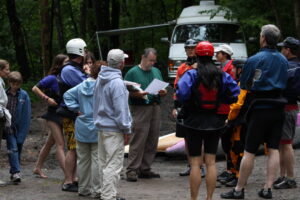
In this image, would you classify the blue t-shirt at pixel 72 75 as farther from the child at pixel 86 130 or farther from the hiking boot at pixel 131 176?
the hiking boot at pixel 131 176

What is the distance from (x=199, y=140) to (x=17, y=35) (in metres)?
23.9

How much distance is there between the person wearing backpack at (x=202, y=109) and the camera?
7.69 m

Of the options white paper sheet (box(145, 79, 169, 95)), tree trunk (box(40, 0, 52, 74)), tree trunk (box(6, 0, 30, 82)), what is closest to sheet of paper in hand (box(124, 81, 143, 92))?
white paper sheet (box(145, 79, 169, 95))

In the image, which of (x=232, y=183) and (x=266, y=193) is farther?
(x=232, y=183)

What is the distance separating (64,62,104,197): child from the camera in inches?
335

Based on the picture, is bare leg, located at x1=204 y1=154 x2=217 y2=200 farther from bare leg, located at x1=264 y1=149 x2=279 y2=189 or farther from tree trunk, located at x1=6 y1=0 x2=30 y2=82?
tree trunk, located at x1=6 y1=0 x2=30 y2=82

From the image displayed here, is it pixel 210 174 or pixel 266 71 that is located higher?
pixel 266 71

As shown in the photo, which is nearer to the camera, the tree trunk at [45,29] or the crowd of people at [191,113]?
the crowd of people at [191,113]

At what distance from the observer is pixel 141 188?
31.7ft

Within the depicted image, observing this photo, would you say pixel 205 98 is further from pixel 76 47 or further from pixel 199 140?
pixel 76 47

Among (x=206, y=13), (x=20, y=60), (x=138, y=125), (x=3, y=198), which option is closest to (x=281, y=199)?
(x=138, y=125)

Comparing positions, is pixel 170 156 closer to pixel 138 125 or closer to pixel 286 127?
pixel 138 125

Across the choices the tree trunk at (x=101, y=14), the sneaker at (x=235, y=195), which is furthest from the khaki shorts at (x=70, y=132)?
the tree trunk at (x=101, y=14)

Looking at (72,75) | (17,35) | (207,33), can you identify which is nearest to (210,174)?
(72,75)
